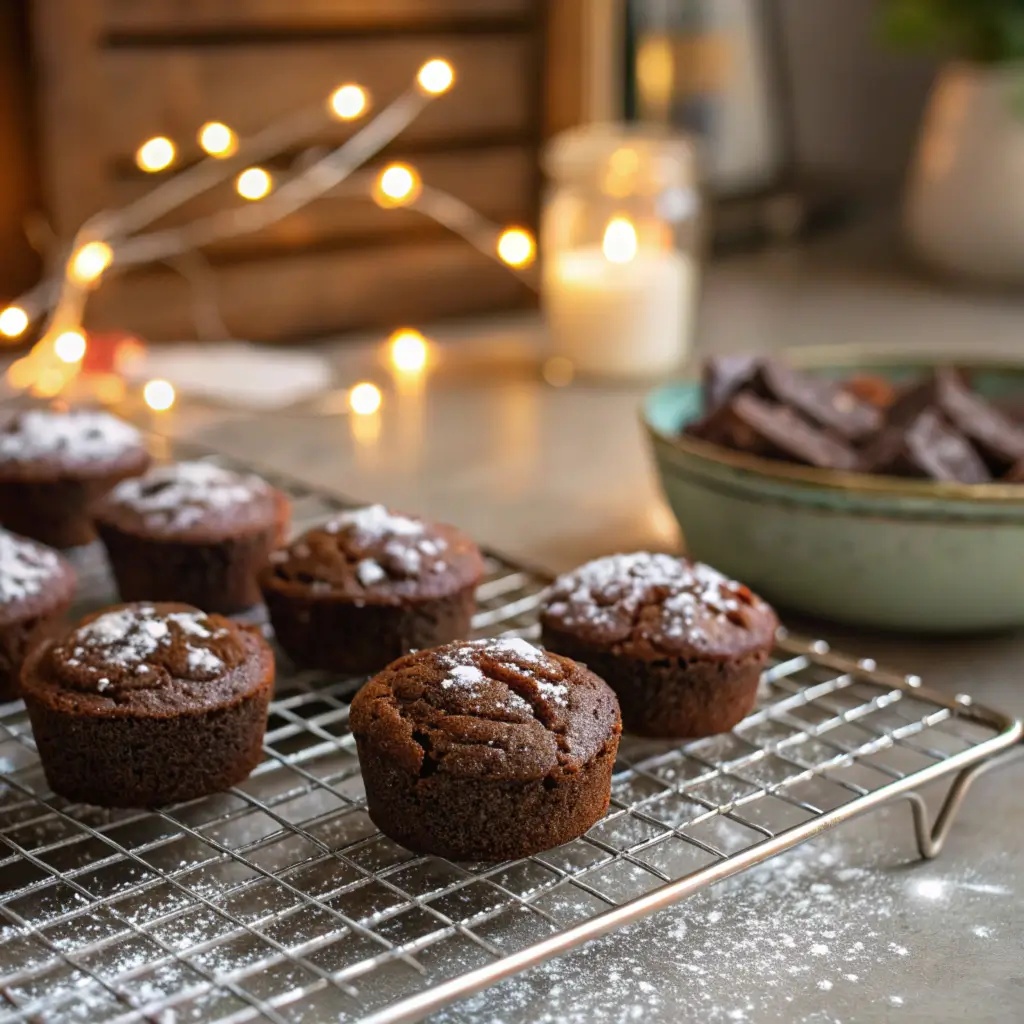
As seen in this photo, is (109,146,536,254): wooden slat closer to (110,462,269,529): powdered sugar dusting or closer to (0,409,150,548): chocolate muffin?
(0,409,150,548): chocolate muffin

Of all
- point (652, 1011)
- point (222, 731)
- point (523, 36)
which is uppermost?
point (523, 36)

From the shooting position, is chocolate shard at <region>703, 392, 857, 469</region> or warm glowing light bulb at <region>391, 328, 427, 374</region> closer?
chocolate shard at <region>703, 392, 857, 469</region>

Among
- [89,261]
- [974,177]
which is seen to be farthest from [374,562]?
[974,177]

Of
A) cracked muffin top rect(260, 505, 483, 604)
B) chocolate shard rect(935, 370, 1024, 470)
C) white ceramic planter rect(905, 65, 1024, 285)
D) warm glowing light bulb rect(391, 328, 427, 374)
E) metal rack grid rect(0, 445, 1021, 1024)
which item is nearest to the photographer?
metal rack grid rect(0, 445, 1021, 1024)

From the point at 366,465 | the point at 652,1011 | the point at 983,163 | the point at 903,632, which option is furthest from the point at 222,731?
the point at 983,163

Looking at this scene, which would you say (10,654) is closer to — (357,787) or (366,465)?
(357,787)

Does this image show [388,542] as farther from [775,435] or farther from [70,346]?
[70,346]

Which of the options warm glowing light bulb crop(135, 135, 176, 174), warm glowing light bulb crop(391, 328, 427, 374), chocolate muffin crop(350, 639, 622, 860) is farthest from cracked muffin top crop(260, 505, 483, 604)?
warm glowing light bulb crop(135, 135, 176, 174)

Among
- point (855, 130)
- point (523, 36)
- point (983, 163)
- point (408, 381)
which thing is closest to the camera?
point (408, 381)
